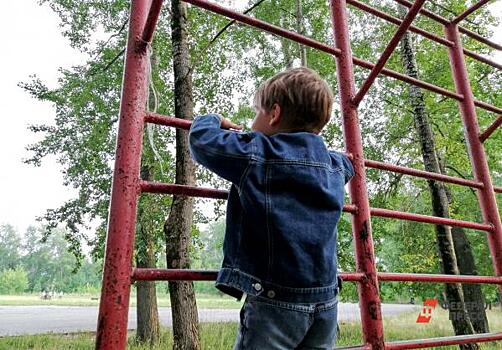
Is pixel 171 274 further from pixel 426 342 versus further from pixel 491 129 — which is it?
pixel 491 129

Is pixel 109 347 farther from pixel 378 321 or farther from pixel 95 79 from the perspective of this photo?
pixel 95 79

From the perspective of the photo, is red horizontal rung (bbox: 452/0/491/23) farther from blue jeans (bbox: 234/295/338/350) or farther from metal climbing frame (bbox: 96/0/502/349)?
blue jeans (bbox: 234/295/338/350)

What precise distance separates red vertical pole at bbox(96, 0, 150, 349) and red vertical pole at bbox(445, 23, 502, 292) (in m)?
1.58

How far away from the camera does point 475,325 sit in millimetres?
9695

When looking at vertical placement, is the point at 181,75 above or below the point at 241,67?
below

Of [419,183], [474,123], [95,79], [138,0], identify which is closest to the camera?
[138,0]

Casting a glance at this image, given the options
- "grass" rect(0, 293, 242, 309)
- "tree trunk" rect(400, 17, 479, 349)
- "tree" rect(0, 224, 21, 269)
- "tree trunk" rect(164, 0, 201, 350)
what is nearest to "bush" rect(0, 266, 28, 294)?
"tree" rect(0, 224, 21, 269)

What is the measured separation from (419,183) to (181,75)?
27.3ft

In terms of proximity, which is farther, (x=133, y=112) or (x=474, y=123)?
(x=474, y=123)

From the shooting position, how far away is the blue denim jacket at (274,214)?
932 millimetres

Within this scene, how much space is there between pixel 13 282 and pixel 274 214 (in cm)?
6628

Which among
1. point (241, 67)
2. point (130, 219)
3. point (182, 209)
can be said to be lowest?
point (130, 219)

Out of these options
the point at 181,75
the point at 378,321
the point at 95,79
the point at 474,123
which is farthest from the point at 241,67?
the point at 378,321

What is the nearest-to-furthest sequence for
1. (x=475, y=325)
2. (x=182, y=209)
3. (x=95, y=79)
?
(x=182, y=209) < (x=95, y=79) < (x=475, y=325)
